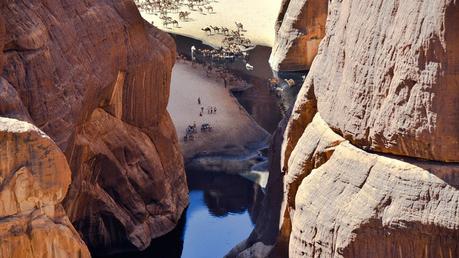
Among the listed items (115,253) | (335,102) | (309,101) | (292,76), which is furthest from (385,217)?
(292,76)

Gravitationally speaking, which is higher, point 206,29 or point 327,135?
point 327,135

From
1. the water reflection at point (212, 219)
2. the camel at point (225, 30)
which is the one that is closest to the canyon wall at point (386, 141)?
the water reflection at point (212, 219)

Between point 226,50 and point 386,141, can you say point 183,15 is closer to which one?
point 226,50

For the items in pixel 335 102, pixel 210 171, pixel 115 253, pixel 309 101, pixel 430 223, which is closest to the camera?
pixel 430 223

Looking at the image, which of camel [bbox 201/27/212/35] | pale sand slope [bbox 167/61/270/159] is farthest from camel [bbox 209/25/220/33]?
pale sand slope [bbox 167/61/270/159]

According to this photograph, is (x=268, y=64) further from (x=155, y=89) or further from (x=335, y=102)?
(x=335, y=102)

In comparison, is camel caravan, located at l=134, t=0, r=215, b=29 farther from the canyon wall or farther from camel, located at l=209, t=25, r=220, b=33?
the canyon wall

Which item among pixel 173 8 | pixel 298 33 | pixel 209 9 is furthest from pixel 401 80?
pixel 209 9
